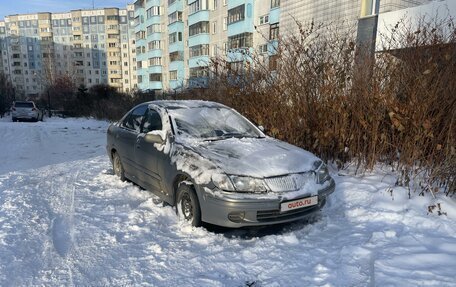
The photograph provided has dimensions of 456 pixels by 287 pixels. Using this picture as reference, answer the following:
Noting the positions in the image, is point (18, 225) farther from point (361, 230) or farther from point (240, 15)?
point (240, 15)

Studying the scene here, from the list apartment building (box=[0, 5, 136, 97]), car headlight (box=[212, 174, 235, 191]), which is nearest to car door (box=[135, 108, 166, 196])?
car headlight (box=[212, 174, 235, 191])

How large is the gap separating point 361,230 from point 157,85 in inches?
1886

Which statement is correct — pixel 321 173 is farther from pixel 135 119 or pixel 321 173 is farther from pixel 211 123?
pixel 135 119

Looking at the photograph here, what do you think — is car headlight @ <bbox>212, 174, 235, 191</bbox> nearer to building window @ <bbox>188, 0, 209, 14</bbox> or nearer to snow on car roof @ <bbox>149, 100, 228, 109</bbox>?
snow on car roof @ <bbox>149, 100, 228, 109</bbox>

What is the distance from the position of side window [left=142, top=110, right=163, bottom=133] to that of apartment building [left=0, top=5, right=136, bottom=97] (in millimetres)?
78320

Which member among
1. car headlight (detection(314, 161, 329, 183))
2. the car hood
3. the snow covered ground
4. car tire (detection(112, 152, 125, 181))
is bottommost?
the snow covered ground

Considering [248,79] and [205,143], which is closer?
[205,143]

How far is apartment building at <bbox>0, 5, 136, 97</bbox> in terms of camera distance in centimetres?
7981

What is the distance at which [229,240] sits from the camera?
359 cm

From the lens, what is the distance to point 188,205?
394 centimetres

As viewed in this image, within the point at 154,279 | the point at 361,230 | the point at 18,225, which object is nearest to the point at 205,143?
the point at 154,279

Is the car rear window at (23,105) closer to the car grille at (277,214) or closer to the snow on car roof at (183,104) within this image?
the snow on car roof at (183,104)

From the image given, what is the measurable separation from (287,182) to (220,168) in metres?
0.77

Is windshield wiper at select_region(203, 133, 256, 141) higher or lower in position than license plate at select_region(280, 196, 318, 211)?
higher
